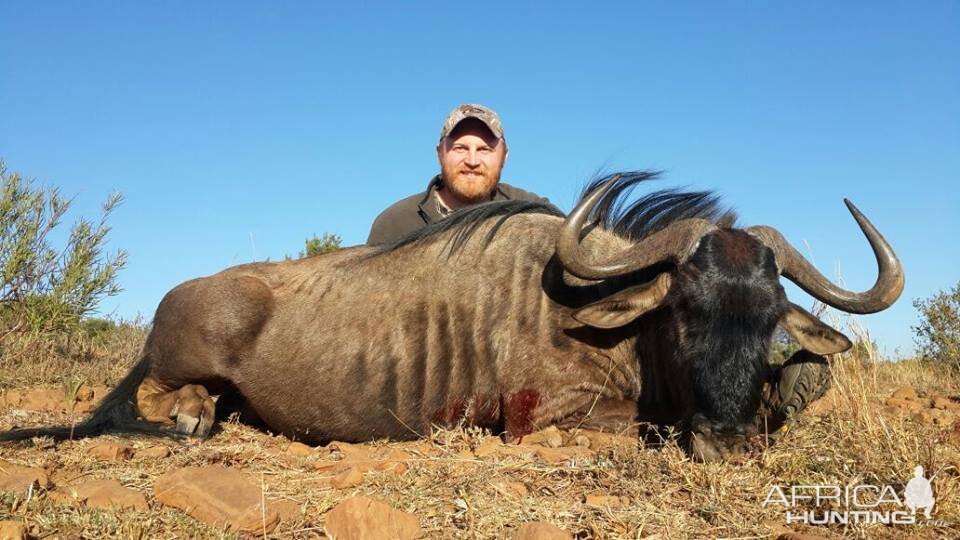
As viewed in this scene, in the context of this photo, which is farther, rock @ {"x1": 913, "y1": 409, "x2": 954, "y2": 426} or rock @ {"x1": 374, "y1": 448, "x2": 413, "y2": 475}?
rock @ {"x1": 913, "y1": 409, "x2": 954, "y2": 426}

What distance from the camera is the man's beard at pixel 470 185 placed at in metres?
7.00

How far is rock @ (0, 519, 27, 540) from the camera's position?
2.07m

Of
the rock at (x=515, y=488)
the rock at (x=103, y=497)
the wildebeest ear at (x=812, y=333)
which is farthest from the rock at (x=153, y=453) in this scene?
the wildebeest ear at (x=812, y=333)

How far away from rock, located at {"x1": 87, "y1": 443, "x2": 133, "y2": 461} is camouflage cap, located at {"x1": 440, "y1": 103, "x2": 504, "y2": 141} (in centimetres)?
444

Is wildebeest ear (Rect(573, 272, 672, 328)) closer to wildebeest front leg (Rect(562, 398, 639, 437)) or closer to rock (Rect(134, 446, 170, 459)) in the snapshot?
wildebeest front leg (Rect(562, 398, 639, 437))

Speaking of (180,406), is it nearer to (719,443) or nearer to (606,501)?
(606,501)

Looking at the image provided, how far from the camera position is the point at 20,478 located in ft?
8.66

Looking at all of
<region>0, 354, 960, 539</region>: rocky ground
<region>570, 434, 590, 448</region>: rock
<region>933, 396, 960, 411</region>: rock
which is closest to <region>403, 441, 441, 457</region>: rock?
<region>0, 354, 960, 539</region>: rocky ground

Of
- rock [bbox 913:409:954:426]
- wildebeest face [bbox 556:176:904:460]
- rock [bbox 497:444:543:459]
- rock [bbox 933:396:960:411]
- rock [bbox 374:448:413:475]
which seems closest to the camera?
rock [bbox 374:448:413:475]

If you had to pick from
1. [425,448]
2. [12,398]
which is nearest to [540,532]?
[425,448]

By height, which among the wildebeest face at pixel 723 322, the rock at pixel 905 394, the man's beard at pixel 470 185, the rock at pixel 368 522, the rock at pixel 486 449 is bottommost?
Result: the rock at pixel 368 522

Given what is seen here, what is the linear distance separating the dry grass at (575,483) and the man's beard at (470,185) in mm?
3454

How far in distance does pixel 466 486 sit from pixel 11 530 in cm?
141

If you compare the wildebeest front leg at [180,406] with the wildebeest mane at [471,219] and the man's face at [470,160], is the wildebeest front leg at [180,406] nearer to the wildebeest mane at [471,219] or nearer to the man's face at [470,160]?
the wildebeest mane at [471,219]
